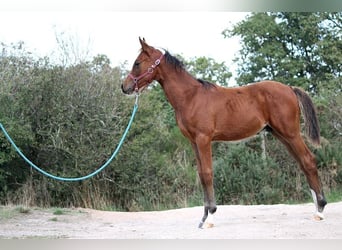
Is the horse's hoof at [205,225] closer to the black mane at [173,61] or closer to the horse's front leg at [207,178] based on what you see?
the horse's front leg at [207,178]

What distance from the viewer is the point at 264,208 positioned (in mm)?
6305

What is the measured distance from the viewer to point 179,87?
209 inches

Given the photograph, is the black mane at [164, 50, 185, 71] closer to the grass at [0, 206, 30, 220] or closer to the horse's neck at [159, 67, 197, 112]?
the horse's neck at [159, 67, 197, 112]

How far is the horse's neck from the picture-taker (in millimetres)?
5293

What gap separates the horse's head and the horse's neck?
0.17 metres

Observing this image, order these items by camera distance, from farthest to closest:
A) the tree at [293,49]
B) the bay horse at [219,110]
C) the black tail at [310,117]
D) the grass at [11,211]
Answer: the tree at [293,49] < the grass at [11,211] < the black tail at [310,117] < the bay horse at [219,110]

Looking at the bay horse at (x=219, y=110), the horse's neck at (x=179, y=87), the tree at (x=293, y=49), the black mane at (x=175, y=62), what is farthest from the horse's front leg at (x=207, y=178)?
the tree at (x=293, y=49)

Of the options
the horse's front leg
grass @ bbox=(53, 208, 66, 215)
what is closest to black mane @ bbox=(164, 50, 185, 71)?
the horse's front leg

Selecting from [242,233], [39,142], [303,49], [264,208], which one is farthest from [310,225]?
[303,49]

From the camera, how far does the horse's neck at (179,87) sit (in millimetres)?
5293

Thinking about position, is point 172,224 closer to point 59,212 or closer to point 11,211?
point 59,212

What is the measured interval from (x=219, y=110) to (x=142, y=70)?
0.87 m

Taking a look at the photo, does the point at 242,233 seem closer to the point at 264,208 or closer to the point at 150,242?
the point at 150,242

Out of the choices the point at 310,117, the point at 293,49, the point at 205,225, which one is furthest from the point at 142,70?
the point at 293,49
